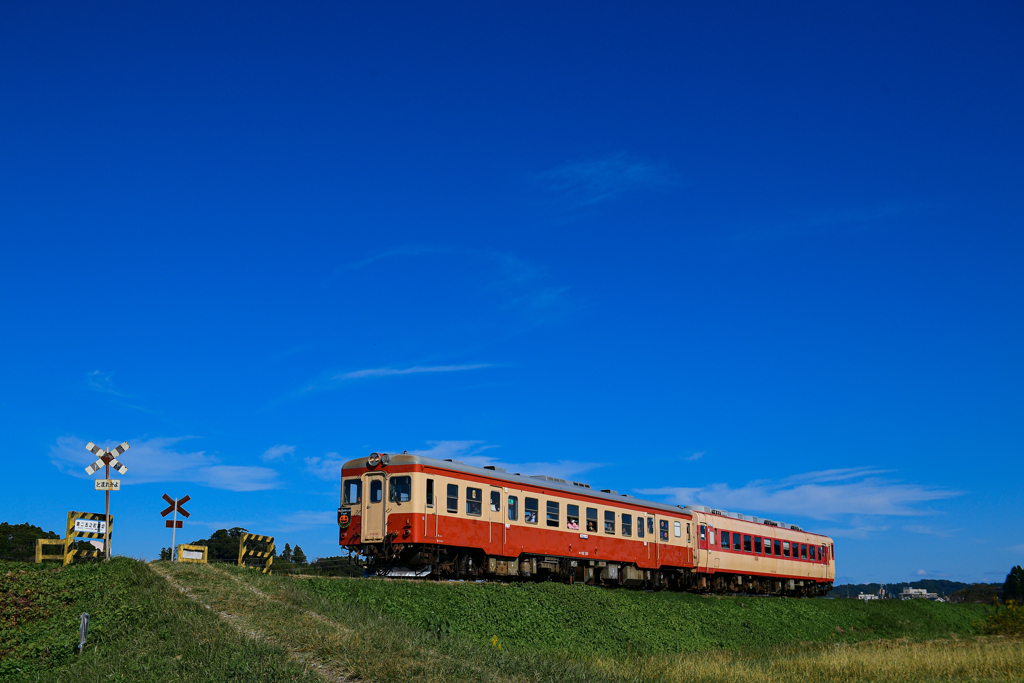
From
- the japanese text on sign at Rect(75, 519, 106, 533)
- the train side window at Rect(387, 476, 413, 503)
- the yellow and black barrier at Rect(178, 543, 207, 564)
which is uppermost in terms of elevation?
the train side window at Rect(387, 476, 413, 503)

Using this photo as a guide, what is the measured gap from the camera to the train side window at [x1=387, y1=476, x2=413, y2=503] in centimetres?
2573

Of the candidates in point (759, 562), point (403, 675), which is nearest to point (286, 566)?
point (403, 675)

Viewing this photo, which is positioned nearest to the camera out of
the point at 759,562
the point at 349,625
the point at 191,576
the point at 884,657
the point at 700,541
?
the point at 349,625

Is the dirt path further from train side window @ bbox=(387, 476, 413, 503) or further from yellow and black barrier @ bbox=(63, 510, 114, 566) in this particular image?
train side window @ bbox=(387, 476, 413, 503)

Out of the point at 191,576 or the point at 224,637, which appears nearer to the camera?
the point at 224,637

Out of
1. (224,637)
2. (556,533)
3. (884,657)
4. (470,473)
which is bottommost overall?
(884,657)

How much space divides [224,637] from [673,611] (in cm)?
2064

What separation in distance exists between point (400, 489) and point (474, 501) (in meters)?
2.65

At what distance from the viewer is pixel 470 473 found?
2725 cm

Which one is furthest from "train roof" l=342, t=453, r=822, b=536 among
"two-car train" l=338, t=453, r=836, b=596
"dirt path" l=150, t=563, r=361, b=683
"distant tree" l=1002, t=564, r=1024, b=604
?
"distant tree" l=1002, t=564, r=1024, b=604

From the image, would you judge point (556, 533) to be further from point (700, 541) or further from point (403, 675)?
point (403, 675)

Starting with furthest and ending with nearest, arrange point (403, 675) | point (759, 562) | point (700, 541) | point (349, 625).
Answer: point (759, 562)
point (700, 541)
point (349, 625)
point (403, 675)

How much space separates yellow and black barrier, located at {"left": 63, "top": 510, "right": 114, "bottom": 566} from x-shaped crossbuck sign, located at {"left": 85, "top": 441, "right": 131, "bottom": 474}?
1.62 m

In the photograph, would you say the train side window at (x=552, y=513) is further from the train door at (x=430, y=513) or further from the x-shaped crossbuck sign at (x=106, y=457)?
the x-shaped crossbuck sign at (x=106, y=457)
